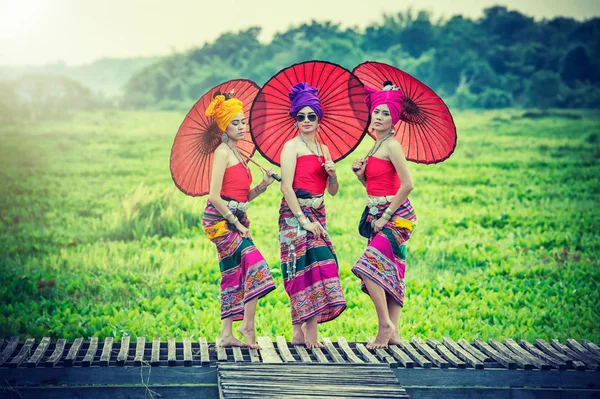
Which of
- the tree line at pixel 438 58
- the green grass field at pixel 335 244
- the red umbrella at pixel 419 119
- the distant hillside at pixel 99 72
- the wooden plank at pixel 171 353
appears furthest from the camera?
the tree line at pixel 438 58

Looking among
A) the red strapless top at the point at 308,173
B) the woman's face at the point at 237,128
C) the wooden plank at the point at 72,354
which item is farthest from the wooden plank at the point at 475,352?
the wooden plank at the point at 72,354

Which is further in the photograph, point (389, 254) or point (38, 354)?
point (389, 254)

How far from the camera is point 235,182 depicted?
6543mm

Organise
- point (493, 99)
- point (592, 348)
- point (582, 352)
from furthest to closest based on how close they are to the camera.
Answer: point (493, 99) < point (592, 348) < point (582, 352)

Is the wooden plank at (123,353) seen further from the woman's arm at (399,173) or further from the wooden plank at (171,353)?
the woman's arm at (399,173)

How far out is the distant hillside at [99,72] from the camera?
25297 millimetres

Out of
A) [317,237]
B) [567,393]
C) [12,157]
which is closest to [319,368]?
[317,237]

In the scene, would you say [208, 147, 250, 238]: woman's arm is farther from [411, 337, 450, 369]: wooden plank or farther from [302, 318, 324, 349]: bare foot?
[411, 337, 450, 369]: wooden plank

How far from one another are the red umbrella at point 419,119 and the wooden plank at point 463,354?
4.79 ft

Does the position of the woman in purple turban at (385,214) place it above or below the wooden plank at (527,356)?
above

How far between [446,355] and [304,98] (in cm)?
219

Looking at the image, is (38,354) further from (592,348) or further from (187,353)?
(592,348)

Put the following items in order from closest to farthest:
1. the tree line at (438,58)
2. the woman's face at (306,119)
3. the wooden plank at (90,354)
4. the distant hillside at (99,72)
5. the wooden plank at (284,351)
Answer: the wooden plank at (90,354) → the wooden plank at (284,351) → the woman's face at (306,119) → the distant hillside at (99,72) → the tree line at (438,58)

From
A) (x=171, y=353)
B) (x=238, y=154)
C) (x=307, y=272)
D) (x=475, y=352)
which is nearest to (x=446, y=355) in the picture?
(x=475, y=352)
